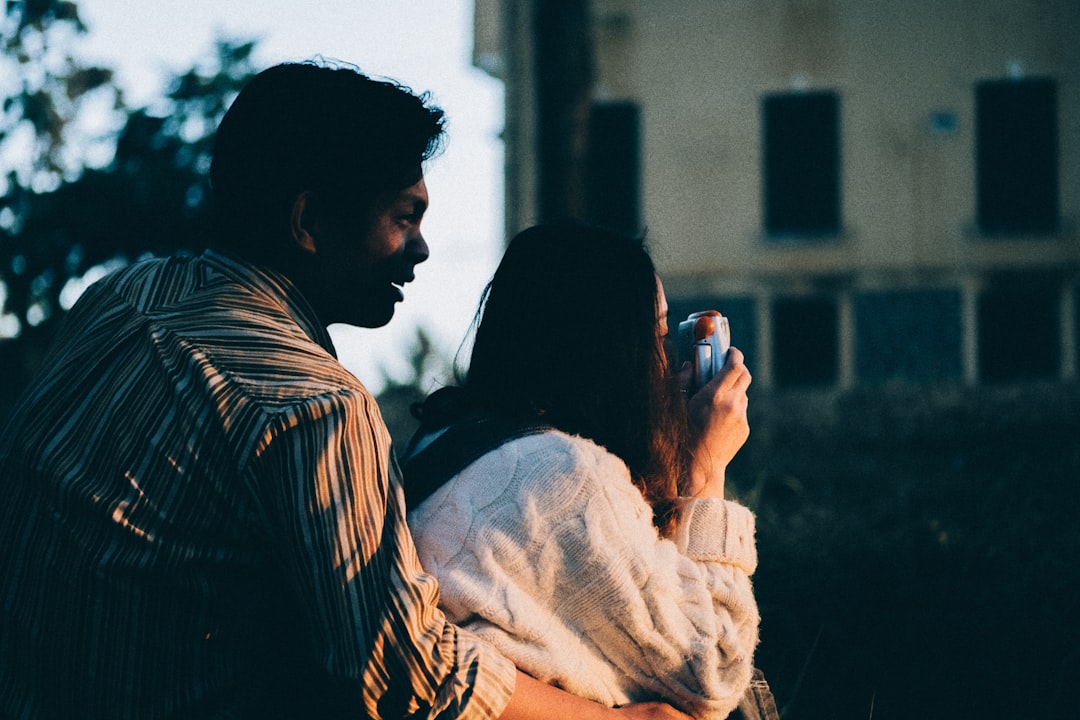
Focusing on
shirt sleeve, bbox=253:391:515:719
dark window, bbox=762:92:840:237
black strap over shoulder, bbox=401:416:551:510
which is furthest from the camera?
dark window, bbox=762:92:840:237

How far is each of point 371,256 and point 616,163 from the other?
48.9 feet

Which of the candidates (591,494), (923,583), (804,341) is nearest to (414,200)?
(591,494)

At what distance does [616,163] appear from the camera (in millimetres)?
16625

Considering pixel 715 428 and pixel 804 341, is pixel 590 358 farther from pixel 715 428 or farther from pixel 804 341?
pixel 804 341

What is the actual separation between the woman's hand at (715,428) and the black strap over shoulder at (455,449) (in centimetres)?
34

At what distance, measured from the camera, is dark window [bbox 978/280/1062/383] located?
15.9 m

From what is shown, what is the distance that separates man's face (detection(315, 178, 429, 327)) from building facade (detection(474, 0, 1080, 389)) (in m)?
13.9

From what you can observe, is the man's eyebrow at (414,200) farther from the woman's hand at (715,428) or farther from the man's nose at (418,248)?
the woman's hand at (715,428)

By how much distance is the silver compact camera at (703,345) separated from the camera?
2322mm

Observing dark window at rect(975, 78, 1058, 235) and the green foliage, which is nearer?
the green foliage

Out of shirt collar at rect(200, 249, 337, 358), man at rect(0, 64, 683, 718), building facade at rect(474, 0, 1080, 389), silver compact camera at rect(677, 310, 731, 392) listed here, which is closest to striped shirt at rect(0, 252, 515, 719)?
man at rect(0, 64, 683, 718)

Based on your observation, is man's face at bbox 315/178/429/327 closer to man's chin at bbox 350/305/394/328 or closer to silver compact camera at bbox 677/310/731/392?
man's chin at bbox 350/305/394/328

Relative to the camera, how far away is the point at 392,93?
1.99 metres

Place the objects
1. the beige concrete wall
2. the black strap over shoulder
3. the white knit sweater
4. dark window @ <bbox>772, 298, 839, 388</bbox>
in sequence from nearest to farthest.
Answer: the white knit sweater
the black strap over shoulder
the beige concrete wall
dark window @ <bbox>772, 298, 839, 388</bbox>
